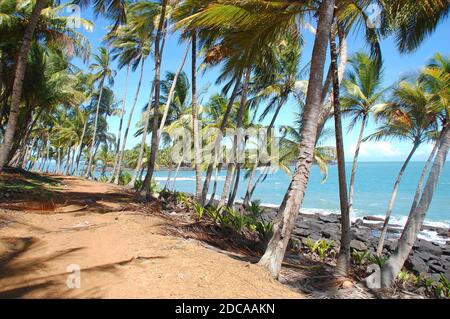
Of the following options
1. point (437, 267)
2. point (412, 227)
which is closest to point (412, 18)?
point (412, 227)

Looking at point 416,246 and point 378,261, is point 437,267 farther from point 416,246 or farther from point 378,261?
point 378,261

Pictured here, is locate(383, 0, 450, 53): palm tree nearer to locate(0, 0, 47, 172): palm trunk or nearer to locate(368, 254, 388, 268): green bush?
locate(368, 254, 388, 268): green bush

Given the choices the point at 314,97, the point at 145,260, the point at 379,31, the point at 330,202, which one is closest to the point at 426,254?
the point at 379,31

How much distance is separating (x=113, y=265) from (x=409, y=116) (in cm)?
1263

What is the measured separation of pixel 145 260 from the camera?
4.70 metres

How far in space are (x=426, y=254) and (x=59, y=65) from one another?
21.4 meters

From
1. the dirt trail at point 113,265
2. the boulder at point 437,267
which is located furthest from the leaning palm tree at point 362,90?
the dirt trail at point 113,265

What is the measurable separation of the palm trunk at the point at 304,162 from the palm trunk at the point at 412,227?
2.10 m

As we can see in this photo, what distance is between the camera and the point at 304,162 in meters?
5.08

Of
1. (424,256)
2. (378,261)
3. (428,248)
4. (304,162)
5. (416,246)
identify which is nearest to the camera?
(304,162)

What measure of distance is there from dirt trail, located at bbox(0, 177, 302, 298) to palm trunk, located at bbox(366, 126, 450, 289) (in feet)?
7.30

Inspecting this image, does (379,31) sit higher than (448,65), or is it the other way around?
(448,65)

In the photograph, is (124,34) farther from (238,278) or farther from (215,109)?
(238,278)

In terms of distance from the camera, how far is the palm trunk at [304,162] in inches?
198
